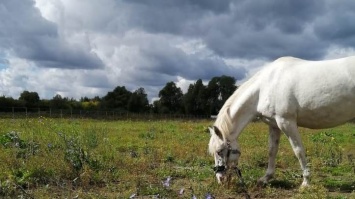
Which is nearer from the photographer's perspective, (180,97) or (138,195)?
(138,195)

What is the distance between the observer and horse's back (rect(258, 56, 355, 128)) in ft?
22.3

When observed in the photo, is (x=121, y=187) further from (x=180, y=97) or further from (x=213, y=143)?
(x=180, y=97)

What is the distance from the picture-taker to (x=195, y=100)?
89250 millimetres

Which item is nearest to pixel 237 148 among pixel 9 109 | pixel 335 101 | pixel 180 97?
pixel 335 101

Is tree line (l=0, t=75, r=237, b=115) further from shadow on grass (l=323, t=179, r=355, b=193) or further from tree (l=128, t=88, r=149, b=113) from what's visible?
shadow on grass (l=323, t=179, r=355, b=193)

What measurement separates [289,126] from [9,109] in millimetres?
56975

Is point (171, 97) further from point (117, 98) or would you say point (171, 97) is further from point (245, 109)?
point (245, 109)

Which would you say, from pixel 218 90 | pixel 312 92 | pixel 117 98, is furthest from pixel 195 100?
pixel 312 92

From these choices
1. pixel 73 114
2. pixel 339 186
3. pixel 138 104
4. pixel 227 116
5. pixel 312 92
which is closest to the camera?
pixel 312 92

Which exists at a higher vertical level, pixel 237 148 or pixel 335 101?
pixel 335 101

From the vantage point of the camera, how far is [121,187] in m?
6.66

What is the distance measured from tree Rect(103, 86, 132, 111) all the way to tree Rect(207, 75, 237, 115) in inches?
813

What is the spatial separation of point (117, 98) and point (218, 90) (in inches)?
981

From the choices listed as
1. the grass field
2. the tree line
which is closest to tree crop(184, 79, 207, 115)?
the tree line
